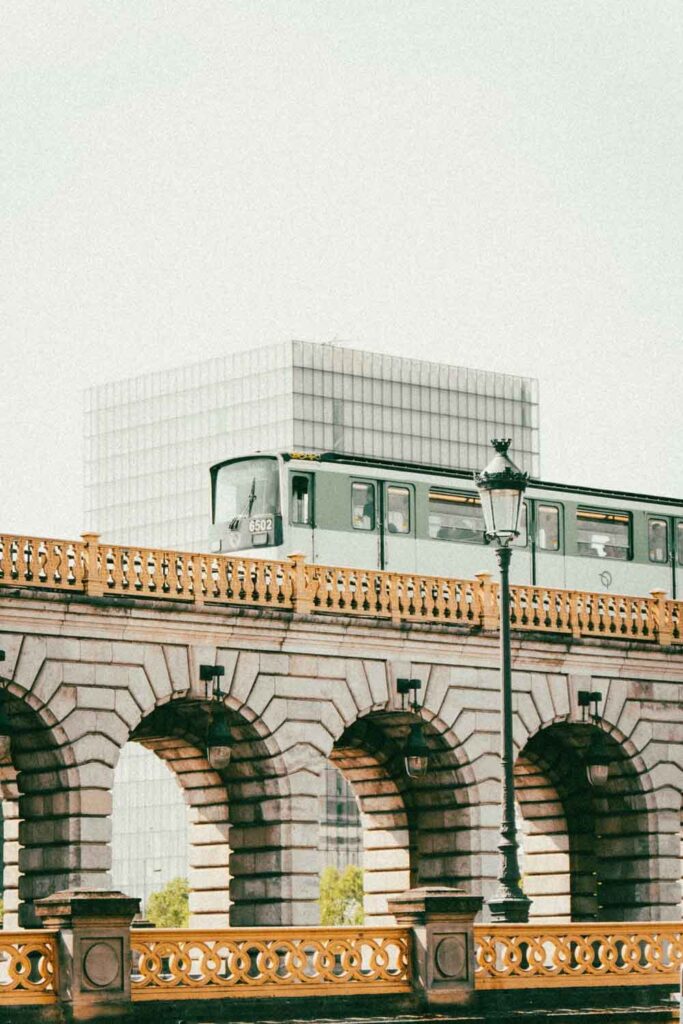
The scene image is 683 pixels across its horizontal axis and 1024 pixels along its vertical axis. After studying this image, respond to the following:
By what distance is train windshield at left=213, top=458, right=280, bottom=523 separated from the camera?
4416 centimetres

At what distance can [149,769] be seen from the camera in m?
138

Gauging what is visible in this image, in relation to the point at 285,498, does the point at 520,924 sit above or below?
below

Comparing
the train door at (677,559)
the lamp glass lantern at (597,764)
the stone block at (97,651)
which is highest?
the train door at (677,559)

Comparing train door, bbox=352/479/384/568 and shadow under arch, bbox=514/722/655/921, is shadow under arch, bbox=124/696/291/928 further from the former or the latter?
shadow under arch, bbox=514/722/655/921

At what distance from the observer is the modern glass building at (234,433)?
133 m

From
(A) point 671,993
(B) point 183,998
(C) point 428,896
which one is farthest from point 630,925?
(B) point 183,998

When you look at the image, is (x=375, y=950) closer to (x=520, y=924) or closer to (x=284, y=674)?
(x=520, y=924)

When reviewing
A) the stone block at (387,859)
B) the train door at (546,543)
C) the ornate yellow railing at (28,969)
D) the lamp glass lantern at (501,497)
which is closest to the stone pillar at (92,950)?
the ornate yellow railing at (28,969)

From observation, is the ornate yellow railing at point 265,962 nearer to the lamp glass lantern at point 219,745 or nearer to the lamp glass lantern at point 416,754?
the lamp glass lantern at point 219,745

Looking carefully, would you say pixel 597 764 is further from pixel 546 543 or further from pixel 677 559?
pixel 677 559

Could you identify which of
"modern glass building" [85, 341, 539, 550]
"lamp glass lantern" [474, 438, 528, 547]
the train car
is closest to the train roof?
the train car

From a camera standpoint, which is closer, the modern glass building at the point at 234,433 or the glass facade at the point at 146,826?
the modern glass building at the point at 234,433

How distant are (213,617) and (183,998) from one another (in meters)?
15.4

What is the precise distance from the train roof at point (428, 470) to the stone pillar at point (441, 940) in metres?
18.5
